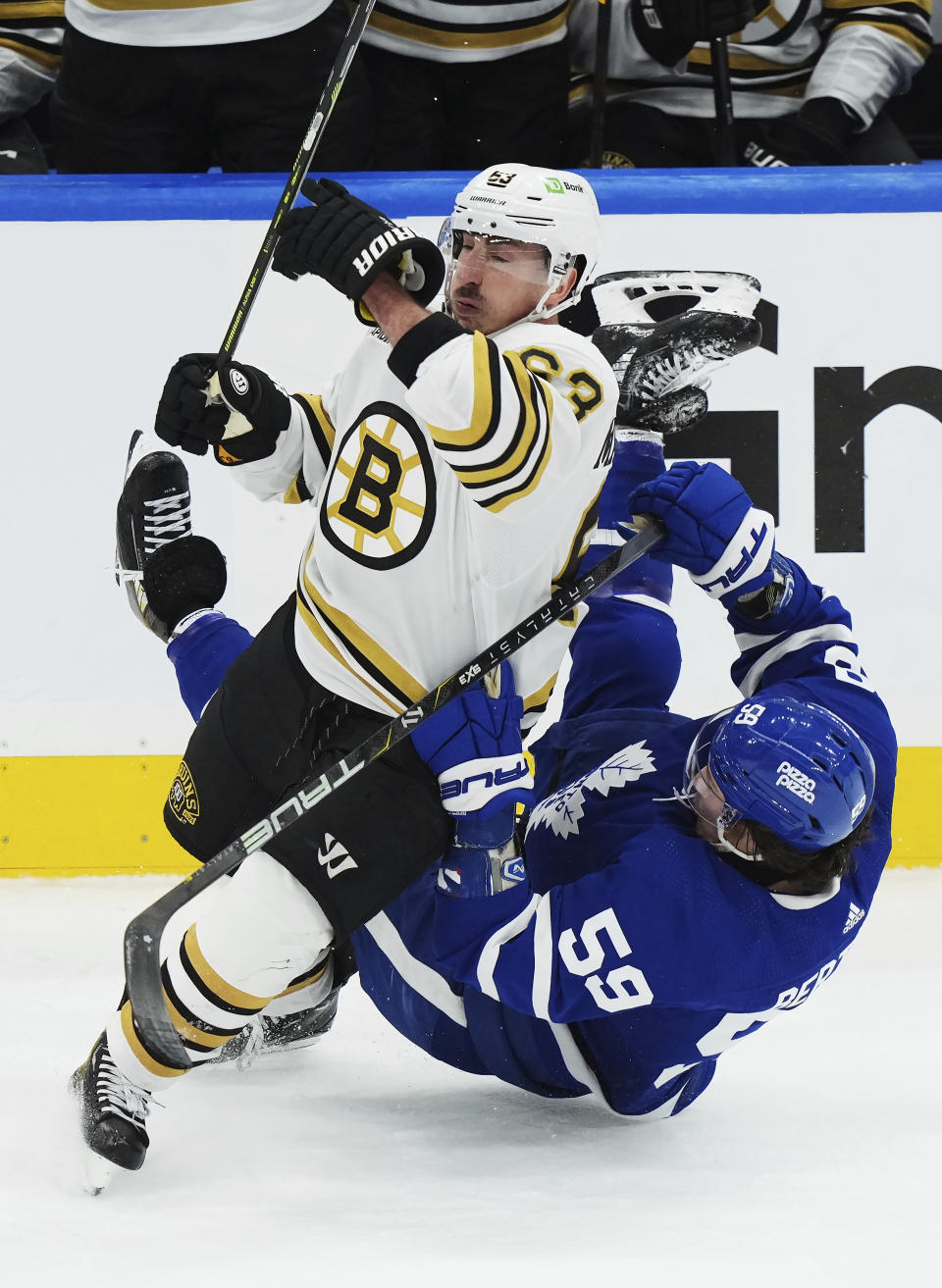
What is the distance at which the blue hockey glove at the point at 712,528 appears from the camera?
193cm

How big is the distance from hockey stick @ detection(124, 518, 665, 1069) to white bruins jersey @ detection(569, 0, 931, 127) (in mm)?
2053

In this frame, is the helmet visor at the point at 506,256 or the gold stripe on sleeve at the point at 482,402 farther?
the helmet visor at the point at 506,256

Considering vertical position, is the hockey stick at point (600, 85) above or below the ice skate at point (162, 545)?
above

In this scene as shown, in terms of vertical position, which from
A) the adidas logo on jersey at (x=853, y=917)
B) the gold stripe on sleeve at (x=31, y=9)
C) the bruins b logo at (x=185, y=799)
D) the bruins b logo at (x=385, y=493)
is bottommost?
the bruins b logo at (x=185, y=799)

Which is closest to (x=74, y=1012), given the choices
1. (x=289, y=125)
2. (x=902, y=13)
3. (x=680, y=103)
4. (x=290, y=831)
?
(x=290, y=831)

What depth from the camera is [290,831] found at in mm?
1766

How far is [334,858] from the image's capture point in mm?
1752

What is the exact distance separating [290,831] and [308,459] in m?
0.52

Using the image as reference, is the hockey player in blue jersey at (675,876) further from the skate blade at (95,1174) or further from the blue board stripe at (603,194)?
the blue board stripe at (603,194)

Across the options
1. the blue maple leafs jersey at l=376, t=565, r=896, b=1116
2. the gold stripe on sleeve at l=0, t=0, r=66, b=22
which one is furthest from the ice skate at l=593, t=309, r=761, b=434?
the gold stripe on sleeve at l=0, t=0, r=66, b=22

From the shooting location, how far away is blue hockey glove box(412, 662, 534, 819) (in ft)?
5.69

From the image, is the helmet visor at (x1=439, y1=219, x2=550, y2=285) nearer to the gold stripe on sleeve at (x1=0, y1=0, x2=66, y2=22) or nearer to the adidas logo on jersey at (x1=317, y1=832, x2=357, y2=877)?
the adidas logo on jersey at (x1=317, y1=832, x2=357, y2=877)

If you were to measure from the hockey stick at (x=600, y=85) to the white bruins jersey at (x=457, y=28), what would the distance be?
0.44ft

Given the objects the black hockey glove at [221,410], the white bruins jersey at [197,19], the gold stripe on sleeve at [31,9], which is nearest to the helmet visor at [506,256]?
the black hockey glove at [221,410]
